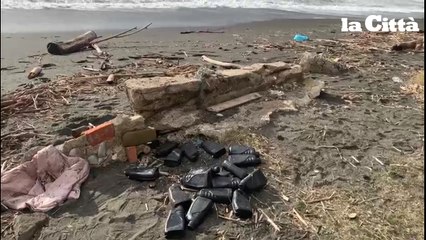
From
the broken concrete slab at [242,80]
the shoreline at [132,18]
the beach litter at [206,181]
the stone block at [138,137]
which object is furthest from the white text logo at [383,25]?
the stone block at [138,137]

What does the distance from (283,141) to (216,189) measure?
4.63 ft

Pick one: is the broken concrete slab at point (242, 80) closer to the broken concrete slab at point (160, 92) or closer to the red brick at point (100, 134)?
the broken concrete slab at point (160, 92)

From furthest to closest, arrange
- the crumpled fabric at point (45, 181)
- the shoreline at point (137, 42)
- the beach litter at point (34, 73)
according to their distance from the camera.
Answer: the shoreline at point (137, 42) → the beach litter at point (34, 73) → the crumpled fabric at point (45, 181)

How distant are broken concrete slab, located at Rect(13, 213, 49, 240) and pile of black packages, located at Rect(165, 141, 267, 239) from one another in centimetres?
104

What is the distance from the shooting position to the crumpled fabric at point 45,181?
3643mm

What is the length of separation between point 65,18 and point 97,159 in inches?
328

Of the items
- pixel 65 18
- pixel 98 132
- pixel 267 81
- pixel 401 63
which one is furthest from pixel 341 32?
pixel 98 132

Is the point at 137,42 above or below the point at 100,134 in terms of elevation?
above

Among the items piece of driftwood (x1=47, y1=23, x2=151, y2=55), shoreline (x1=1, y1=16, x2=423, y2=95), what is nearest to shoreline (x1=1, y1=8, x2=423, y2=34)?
shoreline (x1=1, y1=16, x2=423, y2=95)

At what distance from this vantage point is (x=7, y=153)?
4164mm

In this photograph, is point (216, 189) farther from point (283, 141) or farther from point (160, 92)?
point (160, 92)

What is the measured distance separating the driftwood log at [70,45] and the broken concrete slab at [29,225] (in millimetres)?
5424

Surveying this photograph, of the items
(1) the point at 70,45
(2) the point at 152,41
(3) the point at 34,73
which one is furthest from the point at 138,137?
(2) the point at 152,41

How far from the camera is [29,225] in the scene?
11.1 feet
